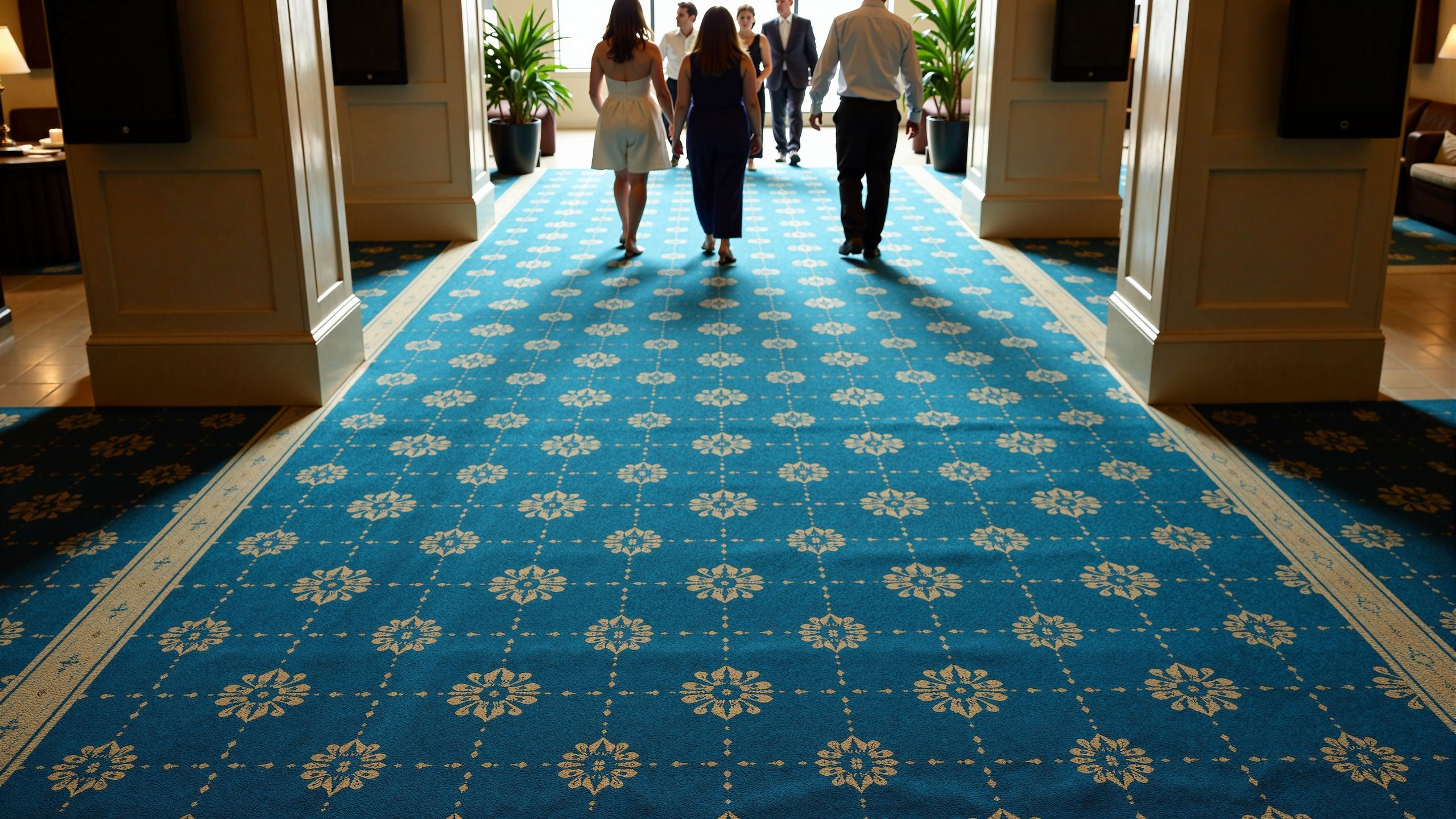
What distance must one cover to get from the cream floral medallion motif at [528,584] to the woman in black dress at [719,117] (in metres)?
3.78

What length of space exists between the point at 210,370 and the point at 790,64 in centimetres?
766

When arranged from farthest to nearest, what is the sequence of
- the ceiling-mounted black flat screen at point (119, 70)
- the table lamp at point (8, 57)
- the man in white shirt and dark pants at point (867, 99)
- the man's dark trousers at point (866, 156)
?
the table lamp at point (8, 57) → the man's dark trousers at point (866, 156) → the man in white shirt and dark pants at point (867, 99) → the ceiling-mounted black flat screen at point (119, 70)

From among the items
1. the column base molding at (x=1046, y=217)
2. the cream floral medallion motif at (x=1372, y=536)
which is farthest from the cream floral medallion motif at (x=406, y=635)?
the column base molding at (x=1046, y=217)

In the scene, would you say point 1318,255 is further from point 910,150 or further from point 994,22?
point 910,150

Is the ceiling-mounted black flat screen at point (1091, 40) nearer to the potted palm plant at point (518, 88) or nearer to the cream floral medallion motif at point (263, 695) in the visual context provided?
the potted palm plant at point (518, 88)

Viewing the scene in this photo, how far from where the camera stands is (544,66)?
10555 mm

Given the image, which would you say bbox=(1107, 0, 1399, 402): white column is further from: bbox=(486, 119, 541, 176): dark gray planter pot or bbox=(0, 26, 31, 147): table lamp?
bbox=(0, 26, 31, 147): table lamp

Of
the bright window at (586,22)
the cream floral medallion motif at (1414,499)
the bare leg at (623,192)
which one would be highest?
the bright window at (586,22)

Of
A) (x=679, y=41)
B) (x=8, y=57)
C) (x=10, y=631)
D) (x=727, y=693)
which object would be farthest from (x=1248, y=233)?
(x=8, y=57)

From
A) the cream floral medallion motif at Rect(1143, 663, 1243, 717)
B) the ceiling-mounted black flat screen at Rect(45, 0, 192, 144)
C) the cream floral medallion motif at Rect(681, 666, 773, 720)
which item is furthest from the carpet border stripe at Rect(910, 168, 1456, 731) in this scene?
the ceiling-mounted black flat screen at Rect(45, 0, 192, 144)

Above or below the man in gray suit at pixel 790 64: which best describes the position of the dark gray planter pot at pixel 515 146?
below

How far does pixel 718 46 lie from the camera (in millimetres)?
6570

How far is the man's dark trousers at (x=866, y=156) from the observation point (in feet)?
23.0

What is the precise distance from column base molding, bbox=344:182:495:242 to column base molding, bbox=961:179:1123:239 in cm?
344
